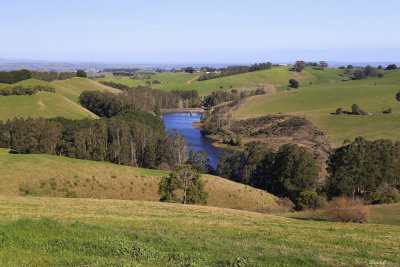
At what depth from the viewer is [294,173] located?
5512 cm

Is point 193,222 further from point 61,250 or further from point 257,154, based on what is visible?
point 257,154

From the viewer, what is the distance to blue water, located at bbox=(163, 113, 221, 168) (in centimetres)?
9756

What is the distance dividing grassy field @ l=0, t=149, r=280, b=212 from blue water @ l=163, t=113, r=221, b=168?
107 feet

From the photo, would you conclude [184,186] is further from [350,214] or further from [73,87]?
[73,87]

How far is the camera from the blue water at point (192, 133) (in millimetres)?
97556

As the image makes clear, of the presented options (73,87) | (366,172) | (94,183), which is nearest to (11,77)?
(73,87)

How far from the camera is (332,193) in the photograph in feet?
168

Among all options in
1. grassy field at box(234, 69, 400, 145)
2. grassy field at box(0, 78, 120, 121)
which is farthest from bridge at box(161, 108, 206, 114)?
grassy field at box(0, 78, 120, 121)

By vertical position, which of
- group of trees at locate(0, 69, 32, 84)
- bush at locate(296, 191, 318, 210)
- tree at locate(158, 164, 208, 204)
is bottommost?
bush at locate(296, 191, 318, 210)

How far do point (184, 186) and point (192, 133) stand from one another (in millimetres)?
88475

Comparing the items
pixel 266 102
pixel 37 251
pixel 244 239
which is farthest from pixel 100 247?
pixel 266 102

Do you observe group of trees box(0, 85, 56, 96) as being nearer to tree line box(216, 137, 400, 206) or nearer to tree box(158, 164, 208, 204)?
tree line box(216, 137, 400, 206)

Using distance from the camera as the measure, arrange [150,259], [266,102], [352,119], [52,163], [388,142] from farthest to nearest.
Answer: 1. [266,102]
2. [352,119]
3. [388,142]
4. [52,163]
5. [150,259]

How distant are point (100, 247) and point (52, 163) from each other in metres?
41.5
